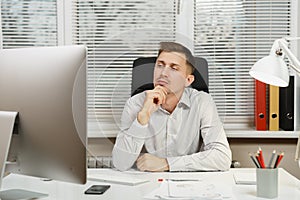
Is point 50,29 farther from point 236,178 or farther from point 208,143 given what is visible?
point 236,178

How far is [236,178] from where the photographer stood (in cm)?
185

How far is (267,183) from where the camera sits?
1582 millimetres

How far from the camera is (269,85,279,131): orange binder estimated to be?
104 inches

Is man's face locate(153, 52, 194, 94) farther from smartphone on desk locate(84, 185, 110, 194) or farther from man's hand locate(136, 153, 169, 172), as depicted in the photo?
smartphone on desk locate(84, 185, 110, 194)

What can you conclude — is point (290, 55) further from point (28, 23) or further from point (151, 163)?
point (28, 23)

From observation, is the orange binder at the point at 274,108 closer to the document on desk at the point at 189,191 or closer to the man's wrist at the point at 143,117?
the document on desk at the point at 189,191

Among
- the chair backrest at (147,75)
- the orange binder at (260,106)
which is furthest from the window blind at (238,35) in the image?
the chair backrest at (147,75)

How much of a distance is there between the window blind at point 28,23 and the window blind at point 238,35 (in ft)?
2.87

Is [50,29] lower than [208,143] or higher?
higher

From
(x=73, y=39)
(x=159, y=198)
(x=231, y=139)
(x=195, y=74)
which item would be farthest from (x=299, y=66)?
A: (x=73, y=39)

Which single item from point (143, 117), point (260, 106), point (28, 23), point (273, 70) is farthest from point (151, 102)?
point (28, 23)

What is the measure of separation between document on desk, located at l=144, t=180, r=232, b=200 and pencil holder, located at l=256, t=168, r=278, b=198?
0.35 feet

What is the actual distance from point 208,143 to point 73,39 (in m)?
1.12

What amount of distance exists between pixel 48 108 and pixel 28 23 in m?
1.57
